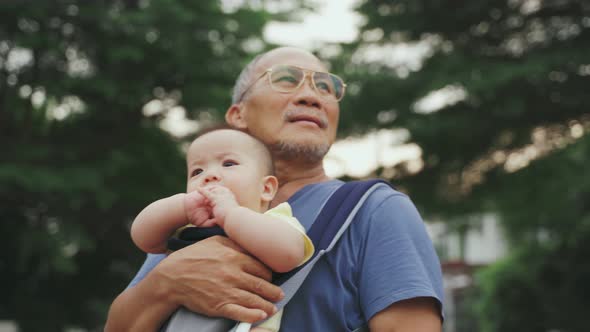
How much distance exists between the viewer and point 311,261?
82.7 inches

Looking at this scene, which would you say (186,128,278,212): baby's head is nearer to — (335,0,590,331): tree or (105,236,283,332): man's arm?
(105,236,283,332): man's arm

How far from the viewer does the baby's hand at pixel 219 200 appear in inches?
82.7

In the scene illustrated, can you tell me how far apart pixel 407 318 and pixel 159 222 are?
777mm

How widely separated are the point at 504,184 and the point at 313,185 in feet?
33.1

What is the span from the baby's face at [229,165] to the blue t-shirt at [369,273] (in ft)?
1.03

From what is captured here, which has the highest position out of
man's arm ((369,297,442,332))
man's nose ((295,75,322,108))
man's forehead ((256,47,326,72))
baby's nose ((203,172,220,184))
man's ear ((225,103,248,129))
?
man's forehead ((256,47,326,72))

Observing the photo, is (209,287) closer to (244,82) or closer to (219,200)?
(219,200)

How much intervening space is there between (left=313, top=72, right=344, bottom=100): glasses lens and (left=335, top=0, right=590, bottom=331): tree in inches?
333

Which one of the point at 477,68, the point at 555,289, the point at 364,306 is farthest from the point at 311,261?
the point at 555,289

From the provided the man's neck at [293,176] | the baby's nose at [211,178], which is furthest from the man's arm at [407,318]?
the man's neck at [293,176]

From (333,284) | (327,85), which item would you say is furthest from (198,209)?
(327,85)

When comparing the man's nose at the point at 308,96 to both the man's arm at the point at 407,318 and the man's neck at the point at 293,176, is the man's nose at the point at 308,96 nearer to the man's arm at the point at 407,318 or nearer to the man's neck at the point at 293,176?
the man's neck at the point at 293,176

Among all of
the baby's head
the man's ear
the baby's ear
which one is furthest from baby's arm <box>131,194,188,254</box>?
the man's ear

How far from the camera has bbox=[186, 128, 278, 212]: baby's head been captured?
2.28 metres
